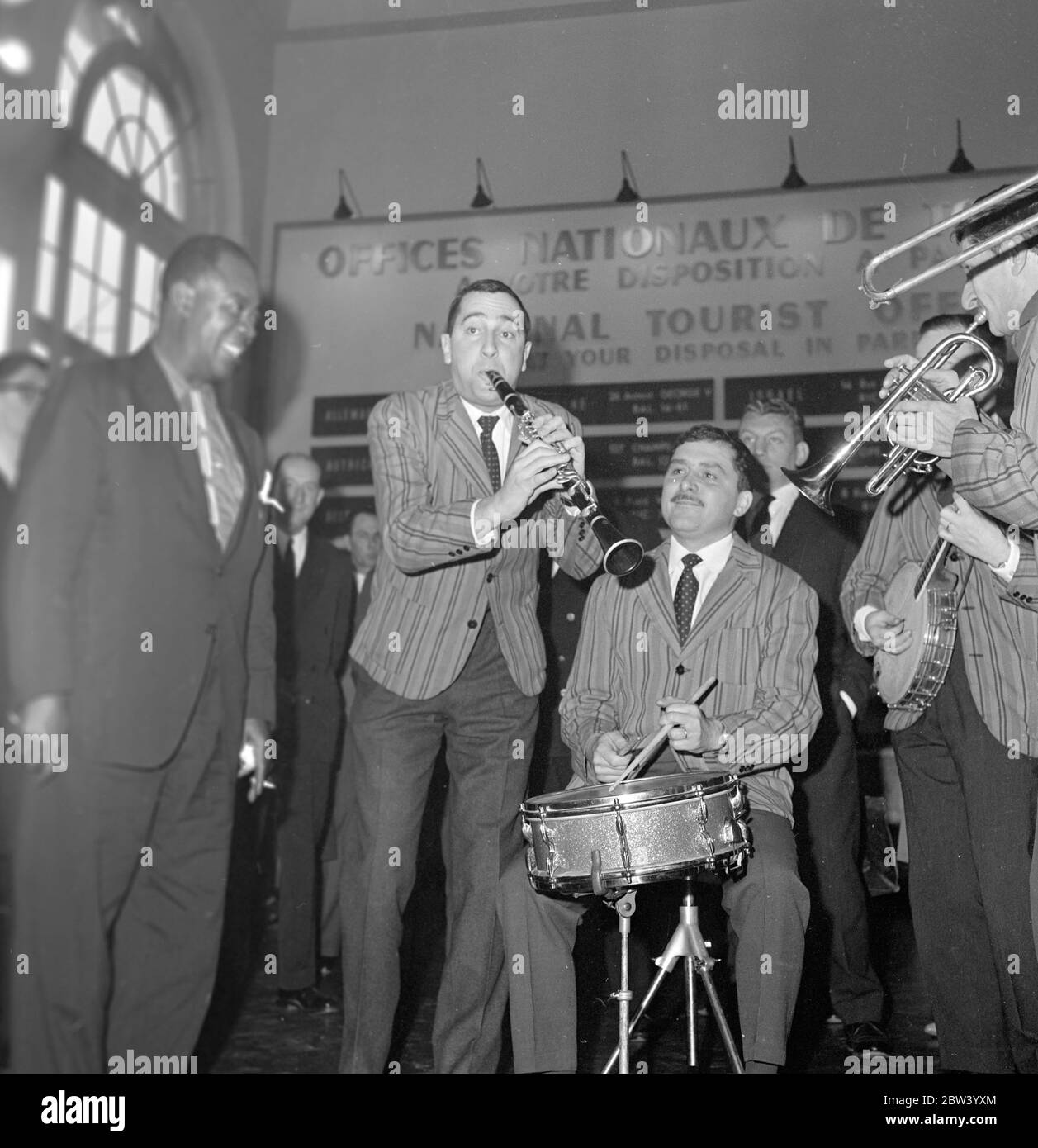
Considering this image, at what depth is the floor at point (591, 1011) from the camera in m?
2.94

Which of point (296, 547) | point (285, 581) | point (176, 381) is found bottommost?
point (285, 581)

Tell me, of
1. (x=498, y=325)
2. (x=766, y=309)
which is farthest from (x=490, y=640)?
(x=766, y=309)

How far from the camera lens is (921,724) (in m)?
2.94

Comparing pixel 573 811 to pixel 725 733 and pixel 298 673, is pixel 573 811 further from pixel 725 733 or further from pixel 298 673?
pixel 298 673

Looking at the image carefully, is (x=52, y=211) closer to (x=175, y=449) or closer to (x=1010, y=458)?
(x=175, y=449)

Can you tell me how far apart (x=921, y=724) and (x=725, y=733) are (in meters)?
0.63

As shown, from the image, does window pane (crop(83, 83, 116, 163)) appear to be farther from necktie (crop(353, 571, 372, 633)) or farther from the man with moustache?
the man with moustache

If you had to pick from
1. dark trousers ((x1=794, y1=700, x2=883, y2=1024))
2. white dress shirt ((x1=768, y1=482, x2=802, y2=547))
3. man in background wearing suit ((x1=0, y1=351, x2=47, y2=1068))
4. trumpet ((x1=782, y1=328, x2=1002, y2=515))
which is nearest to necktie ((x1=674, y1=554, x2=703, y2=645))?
trumpet ((x1=782, y1=328, x2=1002, y2=515))

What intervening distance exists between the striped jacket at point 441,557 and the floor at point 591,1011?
695 millimetres

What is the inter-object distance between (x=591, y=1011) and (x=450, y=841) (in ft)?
2.57

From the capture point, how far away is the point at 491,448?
3004 millimetres

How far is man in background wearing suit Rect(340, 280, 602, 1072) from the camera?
2.69 metres

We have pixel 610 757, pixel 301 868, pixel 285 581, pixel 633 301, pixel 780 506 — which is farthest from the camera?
pixel 633 301
